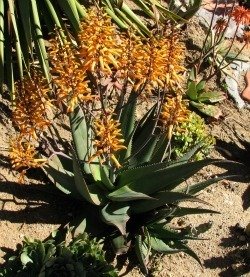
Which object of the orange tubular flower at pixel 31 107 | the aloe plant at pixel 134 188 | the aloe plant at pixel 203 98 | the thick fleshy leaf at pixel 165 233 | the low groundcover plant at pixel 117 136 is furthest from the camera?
the aloe plant at pixel 203 98

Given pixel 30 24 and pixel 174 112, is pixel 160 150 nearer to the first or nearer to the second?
pixel 174 112

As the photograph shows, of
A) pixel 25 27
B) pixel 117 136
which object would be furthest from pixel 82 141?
pixel 25 27

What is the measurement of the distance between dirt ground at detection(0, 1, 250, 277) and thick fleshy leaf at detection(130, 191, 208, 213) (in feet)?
1.24

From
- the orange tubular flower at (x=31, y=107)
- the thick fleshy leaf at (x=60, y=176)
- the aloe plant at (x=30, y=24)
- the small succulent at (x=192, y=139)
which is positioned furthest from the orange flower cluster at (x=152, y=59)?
the small succulent at (x=192, y=139)

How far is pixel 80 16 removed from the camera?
12.6 ft

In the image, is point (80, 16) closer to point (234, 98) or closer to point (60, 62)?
point (60, 62)

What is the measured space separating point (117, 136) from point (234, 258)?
134 centimetres

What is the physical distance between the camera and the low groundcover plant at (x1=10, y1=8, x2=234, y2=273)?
8.32ft

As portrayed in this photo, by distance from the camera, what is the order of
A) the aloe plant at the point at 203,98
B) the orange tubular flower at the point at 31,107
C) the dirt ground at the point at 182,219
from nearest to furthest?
the orange tubular flower at the point at 31,107, the dirt ground at the point at 182,219, the aloe plant at the point at 203,98

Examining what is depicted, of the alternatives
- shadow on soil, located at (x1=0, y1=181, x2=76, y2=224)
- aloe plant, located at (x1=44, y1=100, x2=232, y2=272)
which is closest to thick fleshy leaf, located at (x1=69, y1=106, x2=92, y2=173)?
aloe plant, located at (x1=44, y1=100, x2=232, y2=272)

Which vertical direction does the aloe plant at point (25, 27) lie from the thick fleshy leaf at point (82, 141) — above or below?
above

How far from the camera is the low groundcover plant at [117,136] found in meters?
2.54

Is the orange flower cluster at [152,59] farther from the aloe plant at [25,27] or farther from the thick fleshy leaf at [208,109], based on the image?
the thick fleshy leaf at [208,109]

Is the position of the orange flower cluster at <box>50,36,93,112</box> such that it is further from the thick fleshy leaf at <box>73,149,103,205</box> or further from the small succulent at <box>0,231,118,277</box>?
the small succulent at <box>0,231,118,277</box>
